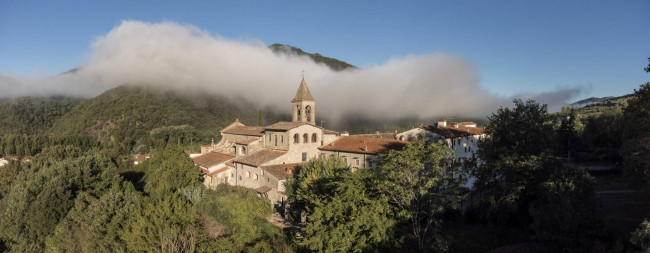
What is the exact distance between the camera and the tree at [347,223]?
18.0 metres

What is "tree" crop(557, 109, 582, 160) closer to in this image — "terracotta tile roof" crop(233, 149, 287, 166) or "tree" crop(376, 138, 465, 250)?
"tree" crop(376, 138, 465, 250)

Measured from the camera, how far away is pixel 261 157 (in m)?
39.2

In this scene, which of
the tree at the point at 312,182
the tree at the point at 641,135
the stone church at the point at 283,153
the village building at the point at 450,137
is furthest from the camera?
the village building at the point at 450,137

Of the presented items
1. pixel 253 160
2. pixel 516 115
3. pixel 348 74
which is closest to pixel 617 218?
pixel 516 115

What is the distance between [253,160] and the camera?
38.9 metres

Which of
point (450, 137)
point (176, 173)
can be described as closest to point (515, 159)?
point (450, 137)

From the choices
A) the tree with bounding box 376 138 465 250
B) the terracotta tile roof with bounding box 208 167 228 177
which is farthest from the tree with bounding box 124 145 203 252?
Result: the terracotta tile roof with bounding box 208 167 228 177

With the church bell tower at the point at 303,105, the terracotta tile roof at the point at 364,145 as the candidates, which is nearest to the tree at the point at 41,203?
the church bell tower at the point at 303,105

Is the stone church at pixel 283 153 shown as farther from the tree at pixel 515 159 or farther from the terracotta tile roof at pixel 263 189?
the tree at pixel 515 159

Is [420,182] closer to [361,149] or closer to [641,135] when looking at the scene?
[641,135]

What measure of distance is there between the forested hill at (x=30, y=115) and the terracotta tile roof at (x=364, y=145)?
138809mm

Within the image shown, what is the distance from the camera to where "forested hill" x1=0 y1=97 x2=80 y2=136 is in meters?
135

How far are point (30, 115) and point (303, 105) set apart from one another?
153184mm

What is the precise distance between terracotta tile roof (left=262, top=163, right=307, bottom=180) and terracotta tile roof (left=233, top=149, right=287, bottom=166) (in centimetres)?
130
